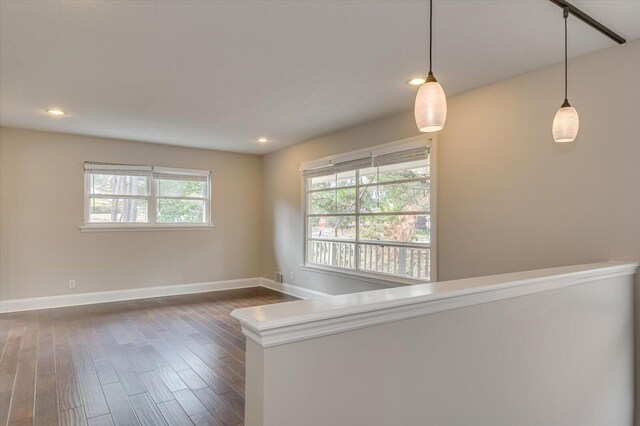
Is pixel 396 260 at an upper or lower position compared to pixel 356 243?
lower

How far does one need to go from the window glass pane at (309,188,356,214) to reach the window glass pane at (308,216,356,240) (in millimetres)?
107

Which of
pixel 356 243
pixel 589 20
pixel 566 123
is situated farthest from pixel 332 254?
pixel 589 20

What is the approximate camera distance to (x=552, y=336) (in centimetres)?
203

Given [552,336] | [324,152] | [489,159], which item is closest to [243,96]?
[324,152]

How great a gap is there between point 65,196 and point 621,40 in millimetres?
6554

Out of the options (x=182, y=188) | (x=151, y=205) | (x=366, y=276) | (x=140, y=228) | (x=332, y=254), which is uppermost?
(x=182, y=188)

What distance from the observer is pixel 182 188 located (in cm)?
661

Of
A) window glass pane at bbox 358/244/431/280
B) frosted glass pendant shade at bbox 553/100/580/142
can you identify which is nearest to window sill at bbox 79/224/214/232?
window glass pane at bbox 358/244/431/280

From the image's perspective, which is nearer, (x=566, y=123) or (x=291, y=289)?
(x=566, y=123)

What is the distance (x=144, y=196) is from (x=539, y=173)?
5553mm

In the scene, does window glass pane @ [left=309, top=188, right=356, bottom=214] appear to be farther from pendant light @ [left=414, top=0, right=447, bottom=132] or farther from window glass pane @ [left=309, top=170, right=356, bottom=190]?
pendant light @ [left=414, top=0, right=447, bottom=132]

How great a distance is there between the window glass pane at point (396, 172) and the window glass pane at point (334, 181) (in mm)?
237

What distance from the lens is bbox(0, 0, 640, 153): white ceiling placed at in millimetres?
2328

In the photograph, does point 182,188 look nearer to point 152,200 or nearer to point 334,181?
point 152,200
